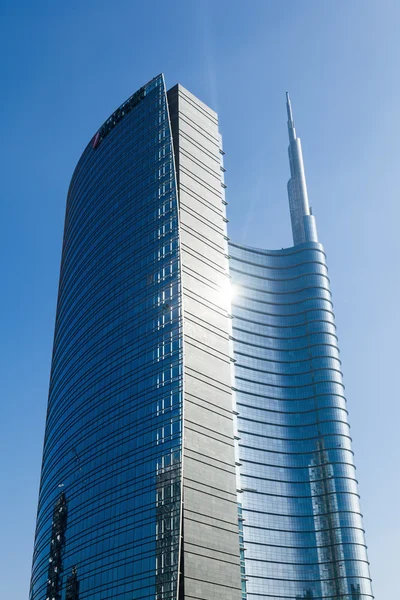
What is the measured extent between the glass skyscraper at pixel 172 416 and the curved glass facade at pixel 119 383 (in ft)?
1.31

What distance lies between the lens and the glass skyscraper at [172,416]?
371 feet

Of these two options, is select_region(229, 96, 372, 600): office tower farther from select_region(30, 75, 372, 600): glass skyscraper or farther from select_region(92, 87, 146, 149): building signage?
select_region(92, 87, 146, 149): building signage

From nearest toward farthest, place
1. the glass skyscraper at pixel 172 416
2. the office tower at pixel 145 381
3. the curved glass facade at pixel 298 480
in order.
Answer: the office tower at pixel 145 381, the glass skyscraper at pixel 172 416, the curved glass facade at pixel 298 480

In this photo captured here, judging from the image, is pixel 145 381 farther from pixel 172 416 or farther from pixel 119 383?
pixel 172 416

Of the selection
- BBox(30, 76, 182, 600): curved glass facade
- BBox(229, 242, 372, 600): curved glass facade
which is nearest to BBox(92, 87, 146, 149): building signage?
BBox(30, 76, 182, 600): curved glass facade

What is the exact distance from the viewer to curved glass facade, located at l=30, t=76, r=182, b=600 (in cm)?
11294

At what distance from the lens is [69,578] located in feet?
432

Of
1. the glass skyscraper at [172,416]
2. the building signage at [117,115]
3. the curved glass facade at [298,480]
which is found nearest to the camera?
the glass skyscraper at [172,416]

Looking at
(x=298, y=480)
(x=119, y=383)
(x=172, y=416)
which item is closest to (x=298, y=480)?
(x=298, y=480)

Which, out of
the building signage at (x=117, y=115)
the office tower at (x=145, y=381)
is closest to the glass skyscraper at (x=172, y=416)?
the office tower at (x=145, y=381)

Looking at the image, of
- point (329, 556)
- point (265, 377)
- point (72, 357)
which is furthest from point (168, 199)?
point (329, 556)

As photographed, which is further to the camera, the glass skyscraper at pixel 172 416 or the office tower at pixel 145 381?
the glass skyscraper at pixel 172 416

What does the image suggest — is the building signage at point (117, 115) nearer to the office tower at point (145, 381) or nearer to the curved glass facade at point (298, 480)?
the office tower at point (145, 381)

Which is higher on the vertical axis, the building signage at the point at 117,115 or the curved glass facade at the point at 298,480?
the building signage at the point at 117,115
